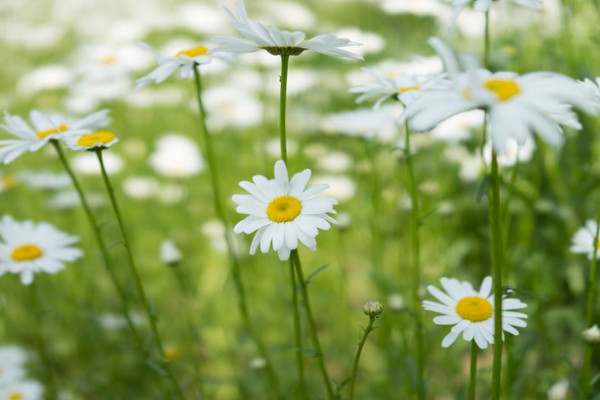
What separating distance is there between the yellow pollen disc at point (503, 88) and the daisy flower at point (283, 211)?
381mm

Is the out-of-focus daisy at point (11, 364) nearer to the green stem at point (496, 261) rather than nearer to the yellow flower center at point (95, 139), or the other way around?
the yellow flower center at point (95, 139)

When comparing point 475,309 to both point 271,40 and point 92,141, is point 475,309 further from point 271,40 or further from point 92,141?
point 92,141

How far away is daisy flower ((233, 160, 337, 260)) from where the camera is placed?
1171mm

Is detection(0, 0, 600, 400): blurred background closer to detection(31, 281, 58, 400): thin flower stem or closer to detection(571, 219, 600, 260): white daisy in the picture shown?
detection(31, 281, 58, 400): thin flower stem

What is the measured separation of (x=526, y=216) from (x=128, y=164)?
97.8 inches

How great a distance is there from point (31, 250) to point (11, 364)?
550mm

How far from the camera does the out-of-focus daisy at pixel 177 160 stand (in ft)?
10.3

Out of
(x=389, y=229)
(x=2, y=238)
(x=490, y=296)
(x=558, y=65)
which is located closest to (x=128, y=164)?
(x=389, y=229)

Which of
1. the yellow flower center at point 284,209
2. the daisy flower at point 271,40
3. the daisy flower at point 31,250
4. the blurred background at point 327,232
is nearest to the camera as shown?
the daisy flower at point 271,40

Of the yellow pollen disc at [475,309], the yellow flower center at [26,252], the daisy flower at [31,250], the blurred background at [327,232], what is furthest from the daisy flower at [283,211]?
the yellow flower center at [26,252]

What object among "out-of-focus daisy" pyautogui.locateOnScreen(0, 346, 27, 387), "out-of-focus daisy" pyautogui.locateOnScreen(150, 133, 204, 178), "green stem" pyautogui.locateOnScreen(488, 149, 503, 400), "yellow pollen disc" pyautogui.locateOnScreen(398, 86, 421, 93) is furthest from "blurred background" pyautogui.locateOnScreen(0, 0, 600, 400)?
"green stem" pyautogui.locateOnScreen(488, 149, 503, 400)

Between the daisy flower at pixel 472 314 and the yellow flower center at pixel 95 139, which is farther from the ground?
the yellow flower center at pixel 95 139

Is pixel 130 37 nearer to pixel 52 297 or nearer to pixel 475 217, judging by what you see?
pixel 52 297

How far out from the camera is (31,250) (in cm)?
174
